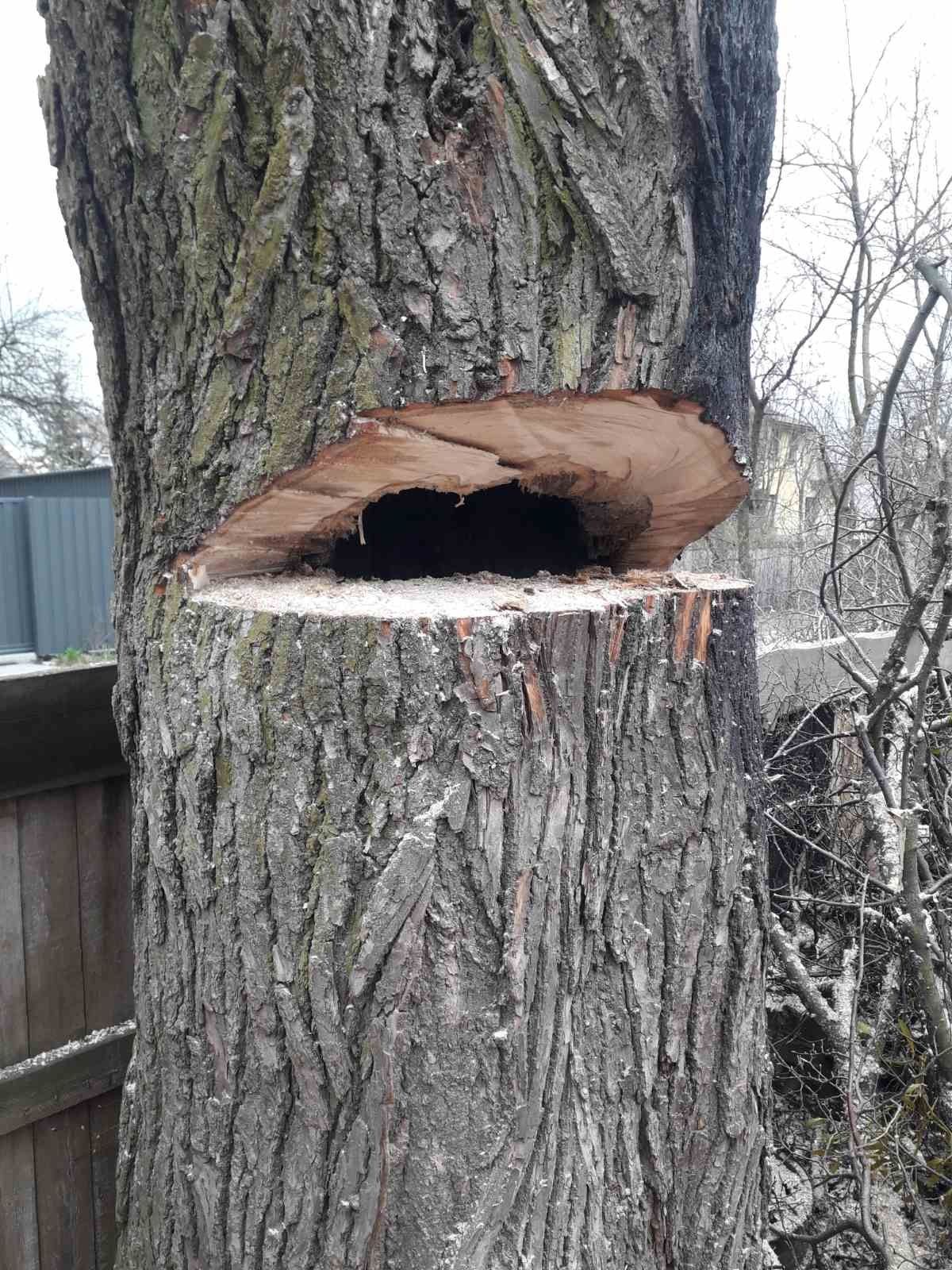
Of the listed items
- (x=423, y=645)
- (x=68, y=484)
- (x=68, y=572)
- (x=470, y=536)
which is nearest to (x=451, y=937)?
(x=423, y=645)

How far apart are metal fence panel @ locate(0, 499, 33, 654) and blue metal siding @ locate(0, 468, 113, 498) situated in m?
1.14

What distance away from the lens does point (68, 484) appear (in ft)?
34.9

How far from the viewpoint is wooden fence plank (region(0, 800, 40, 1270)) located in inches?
60.6

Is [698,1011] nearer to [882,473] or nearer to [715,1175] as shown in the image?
[715,1175]

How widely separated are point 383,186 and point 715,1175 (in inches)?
57.8

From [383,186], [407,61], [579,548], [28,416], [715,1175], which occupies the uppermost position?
[28,416]

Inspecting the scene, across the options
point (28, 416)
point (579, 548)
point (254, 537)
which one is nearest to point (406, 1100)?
point (254, 537)

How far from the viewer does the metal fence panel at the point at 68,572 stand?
30.2 ft

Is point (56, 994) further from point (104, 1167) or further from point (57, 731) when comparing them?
point (57, 731)

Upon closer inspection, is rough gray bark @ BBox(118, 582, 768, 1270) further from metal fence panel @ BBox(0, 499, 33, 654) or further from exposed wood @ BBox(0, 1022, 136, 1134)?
metal fence panel @ BBox(0, 499, 33, 654)

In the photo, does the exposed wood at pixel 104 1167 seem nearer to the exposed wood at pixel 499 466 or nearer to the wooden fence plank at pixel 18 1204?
the wooden fence plank at pixel 18 1204

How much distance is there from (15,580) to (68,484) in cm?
200

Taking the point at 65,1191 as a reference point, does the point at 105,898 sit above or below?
above

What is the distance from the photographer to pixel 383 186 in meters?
1.01
